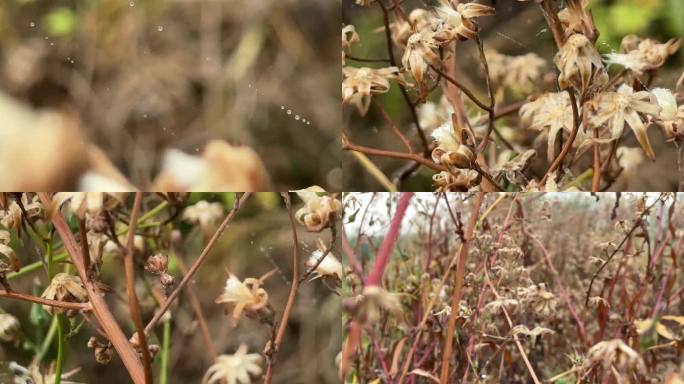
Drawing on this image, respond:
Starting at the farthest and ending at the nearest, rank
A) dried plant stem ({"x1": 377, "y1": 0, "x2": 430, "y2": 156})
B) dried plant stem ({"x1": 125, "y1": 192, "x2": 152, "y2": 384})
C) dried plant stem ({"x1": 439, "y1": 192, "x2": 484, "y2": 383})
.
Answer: dried plant stem ({"x1": 377, "y1": 0, "x2": 430, "y2": 156}), dried plant stem ({"x1": 439, "y1": 192, "x2": 484, "y2": 383}), dried plant stem ({"x1": 125, "y1": 192, "x2": 152, "y2": 384})

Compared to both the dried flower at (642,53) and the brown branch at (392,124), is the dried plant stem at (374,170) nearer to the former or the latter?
the brown branch at (392,124)

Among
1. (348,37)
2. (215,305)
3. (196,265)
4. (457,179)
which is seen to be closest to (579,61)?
(457,179)

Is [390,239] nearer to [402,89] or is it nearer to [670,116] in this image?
[402,89]

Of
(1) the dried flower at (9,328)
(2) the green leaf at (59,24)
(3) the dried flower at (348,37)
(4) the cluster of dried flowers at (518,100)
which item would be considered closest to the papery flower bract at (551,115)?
(4) the cluster of dried flowers at (518,100)

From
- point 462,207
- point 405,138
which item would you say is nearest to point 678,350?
point 462,207

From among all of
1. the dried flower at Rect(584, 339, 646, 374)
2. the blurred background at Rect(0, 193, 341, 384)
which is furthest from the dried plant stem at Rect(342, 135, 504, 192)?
the dried flower at Rect(584, 339, 646, 374)

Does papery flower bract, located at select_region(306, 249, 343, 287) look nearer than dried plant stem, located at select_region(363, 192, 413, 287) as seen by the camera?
No

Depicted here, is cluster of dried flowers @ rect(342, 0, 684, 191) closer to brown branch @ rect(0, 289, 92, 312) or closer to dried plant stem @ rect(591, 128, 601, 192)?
dried plant stem @ rect(591, 128, 601, 192)
